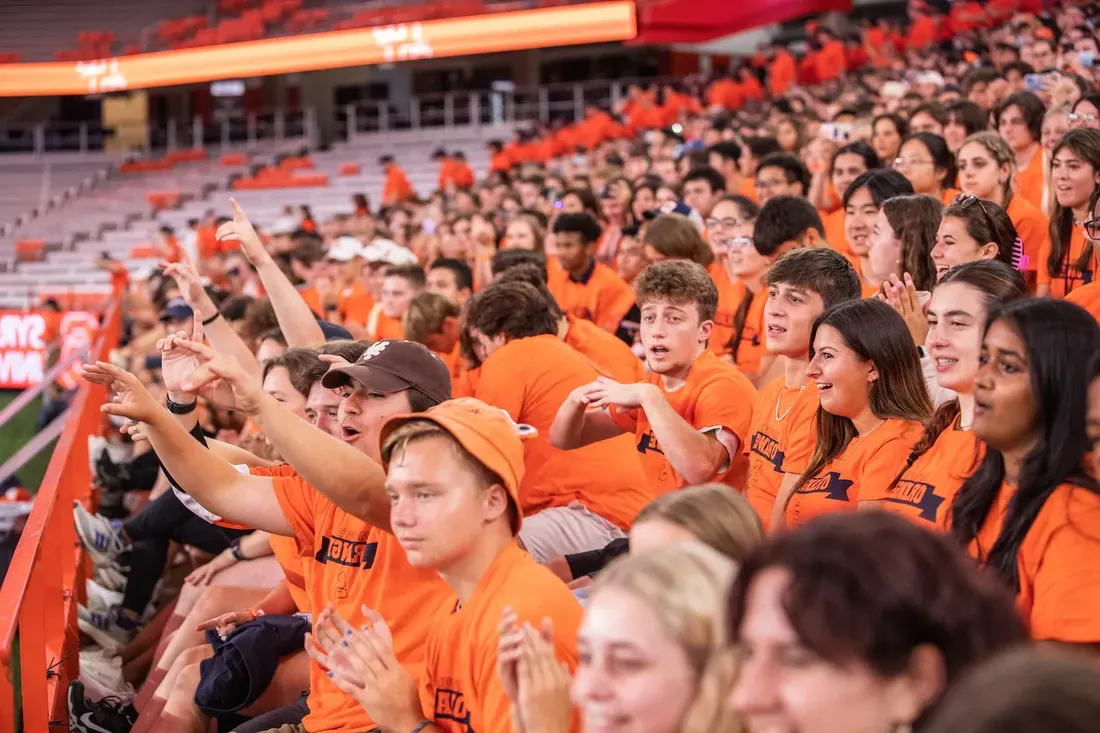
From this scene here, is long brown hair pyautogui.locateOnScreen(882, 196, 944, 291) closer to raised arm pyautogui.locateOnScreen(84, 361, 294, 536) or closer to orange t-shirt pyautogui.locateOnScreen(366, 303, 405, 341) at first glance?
raised arm pyautogui.locateOnScreen(84, 361, 294, 536)

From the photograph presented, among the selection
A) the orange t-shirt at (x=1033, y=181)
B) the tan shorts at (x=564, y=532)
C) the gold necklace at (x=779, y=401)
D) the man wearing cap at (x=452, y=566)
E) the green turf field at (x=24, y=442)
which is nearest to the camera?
the man wearing cap at (x=452, y=566)

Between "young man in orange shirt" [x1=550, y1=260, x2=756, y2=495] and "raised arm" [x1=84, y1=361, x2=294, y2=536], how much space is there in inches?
35.7

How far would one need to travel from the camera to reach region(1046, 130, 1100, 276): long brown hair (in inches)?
185

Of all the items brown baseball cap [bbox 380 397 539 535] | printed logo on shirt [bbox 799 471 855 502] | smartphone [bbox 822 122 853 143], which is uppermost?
smartphone [bbox 822 122 853 143]

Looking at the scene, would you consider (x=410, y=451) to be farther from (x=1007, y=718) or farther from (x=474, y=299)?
(x=474, y=299)

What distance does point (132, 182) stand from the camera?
82.0ft

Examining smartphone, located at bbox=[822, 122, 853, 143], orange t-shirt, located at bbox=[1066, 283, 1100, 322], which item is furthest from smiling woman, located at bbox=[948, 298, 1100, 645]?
smartphone, located at bbox=[822, 122, 853, 143]

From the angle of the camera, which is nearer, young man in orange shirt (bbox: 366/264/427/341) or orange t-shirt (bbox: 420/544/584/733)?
orange t-shirt (bbox: 420/544/584/733)

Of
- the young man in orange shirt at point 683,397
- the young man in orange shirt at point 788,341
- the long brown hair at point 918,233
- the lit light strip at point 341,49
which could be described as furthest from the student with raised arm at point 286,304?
the lit light strip at point 341,49

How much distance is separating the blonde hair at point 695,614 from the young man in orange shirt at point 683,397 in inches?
73.2

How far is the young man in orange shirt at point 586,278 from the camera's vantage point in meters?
6.99

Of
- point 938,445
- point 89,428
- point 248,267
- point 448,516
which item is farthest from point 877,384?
point 248,267

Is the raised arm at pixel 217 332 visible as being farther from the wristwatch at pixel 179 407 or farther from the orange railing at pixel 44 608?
the wristwatch at pixel 179 407

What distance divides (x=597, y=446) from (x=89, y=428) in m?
3.61
